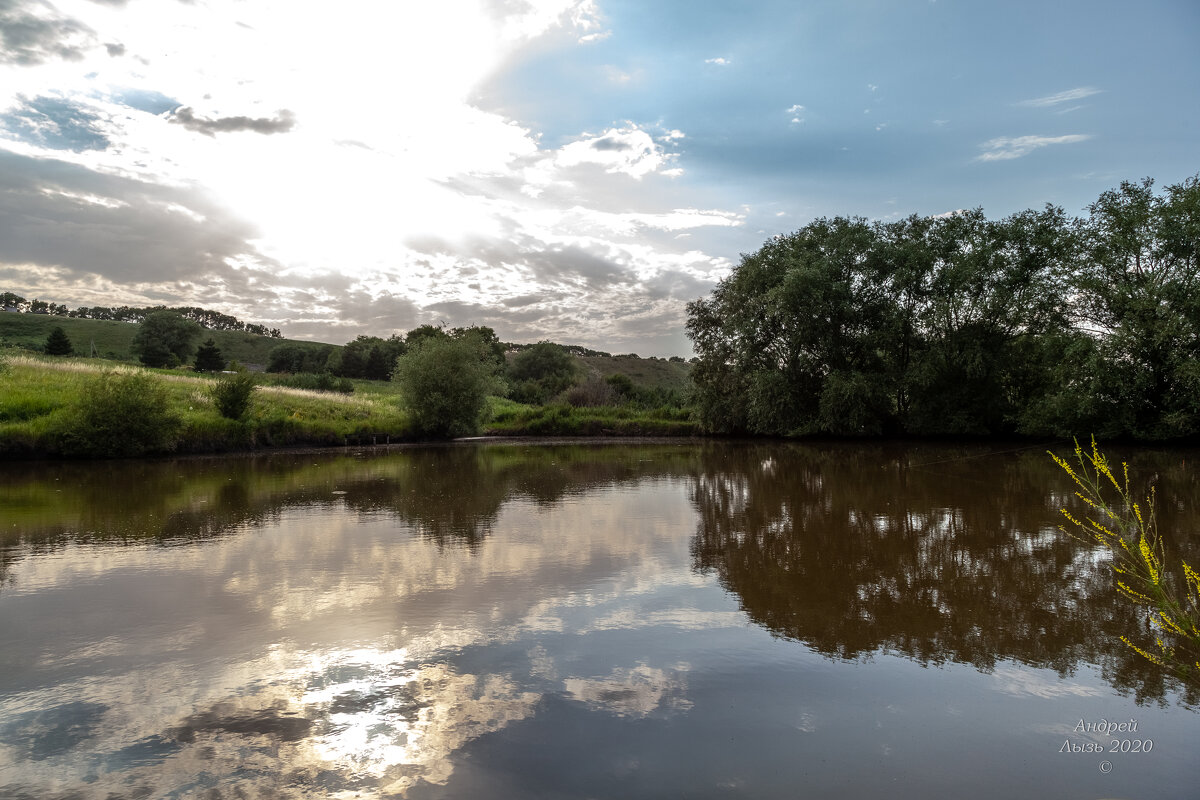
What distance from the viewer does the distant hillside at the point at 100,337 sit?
63344mm

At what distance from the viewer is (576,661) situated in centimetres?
520

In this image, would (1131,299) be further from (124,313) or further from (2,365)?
(124,313)

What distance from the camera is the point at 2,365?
82.2 feet

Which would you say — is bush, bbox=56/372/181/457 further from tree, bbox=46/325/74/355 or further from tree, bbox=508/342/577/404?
tree, bbox=508/342/577/404

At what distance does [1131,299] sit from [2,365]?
40568 mm

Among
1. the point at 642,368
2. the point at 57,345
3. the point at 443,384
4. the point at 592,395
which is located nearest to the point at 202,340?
the point at 57,345

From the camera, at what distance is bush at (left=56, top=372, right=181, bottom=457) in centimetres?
2122

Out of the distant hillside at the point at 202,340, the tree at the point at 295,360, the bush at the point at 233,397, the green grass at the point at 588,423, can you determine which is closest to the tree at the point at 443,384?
the green grass at the point at 588,423

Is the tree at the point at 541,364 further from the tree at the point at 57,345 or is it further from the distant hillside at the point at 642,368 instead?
the tree at the point at 57,345

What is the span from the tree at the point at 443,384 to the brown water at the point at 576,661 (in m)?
20.6

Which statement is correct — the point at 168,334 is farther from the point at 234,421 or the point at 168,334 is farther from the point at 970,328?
the point at 970,328

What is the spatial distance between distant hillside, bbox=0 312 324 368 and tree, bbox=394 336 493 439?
39018 mm

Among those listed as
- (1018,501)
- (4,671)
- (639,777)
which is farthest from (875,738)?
(1018,501)

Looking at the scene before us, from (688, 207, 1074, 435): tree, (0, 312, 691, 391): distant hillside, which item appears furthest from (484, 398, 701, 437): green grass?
(0, 312, 691, 391): distant hillside
